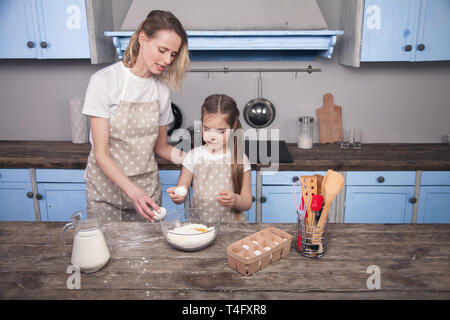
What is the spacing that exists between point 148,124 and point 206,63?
1.19 m

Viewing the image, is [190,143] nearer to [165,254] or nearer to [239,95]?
[239,95]

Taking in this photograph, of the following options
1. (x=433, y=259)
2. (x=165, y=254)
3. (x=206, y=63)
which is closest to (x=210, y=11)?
(x=206, y=63)

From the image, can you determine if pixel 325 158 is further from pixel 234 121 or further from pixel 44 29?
pixel 44 29

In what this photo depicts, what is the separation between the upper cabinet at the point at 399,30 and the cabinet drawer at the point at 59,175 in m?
1.92

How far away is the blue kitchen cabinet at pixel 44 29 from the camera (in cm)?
244

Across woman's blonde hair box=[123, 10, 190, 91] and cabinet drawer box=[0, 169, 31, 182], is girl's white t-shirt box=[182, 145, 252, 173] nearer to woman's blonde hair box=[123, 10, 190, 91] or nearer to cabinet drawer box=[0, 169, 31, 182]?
woman's blonde hair box=[123, 10, 190, 91]

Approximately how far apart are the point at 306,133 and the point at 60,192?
172cm

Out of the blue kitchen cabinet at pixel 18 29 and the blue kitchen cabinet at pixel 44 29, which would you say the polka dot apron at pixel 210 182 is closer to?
the blue kitchen cabinet at pixel 44 29

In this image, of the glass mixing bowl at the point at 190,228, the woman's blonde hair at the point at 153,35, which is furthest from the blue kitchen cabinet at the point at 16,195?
the glass mixing bowl at the point at 190,228

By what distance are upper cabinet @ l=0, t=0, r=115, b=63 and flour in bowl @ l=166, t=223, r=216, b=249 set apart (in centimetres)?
174

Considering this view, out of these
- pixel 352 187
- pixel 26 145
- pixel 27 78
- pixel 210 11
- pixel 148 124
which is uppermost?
pixel 210 11

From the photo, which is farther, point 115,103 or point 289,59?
point 289,59

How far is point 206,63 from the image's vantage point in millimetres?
2811

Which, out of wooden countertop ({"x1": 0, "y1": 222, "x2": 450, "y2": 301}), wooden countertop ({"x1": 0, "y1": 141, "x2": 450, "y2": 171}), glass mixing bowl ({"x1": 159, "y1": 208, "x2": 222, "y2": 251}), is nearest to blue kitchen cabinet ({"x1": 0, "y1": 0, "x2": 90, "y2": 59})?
wooden countertop ({"x1": 0, "y1": 141, "x2": 450, "y2": 171})
